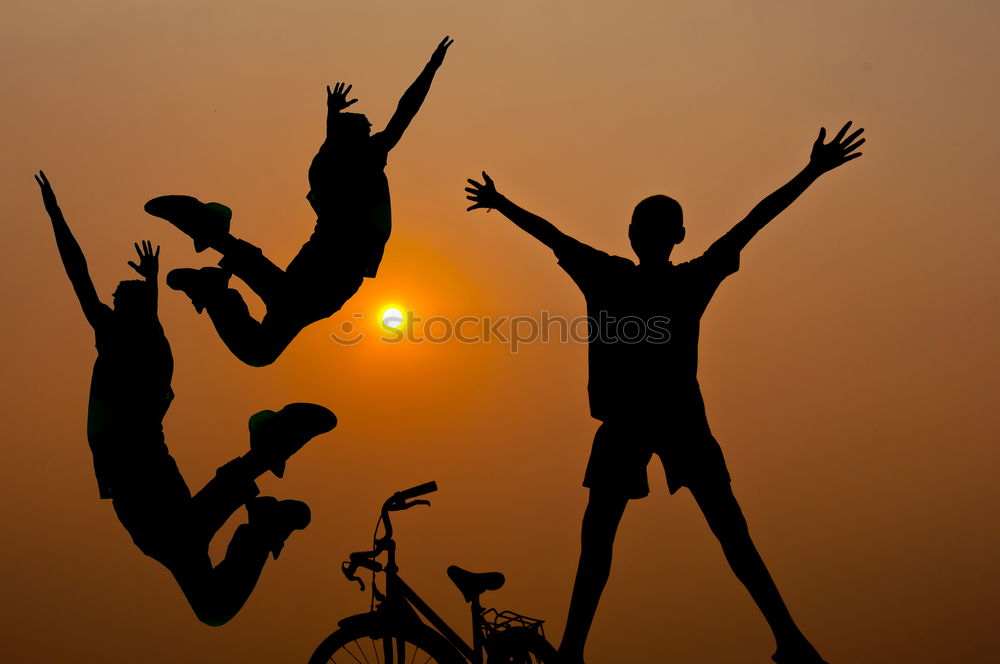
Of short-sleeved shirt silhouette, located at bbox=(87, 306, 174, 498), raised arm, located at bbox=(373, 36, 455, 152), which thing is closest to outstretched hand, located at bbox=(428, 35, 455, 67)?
raised arm, located at bbox=(373, 36, 455, 152)

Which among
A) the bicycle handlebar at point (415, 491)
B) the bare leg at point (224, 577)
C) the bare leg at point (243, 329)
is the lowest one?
the bare leg at point (224, 577)

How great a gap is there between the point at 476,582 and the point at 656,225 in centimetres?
195

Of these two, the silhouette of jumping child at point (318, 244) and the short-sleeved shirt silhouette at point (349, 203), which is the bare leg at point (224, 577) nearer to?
the silhouette of jumping child at point (318, 244)

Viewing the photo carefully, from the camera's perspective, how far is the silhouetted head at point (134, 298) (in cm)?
492

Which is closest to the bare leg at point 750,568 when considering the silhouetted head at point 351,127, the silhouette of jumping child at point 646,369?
the silhouette of jumping child at point 646,369

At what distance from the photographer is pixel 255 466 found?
194 inches

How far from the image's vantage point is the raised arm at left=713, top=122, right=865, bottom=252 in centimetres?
460

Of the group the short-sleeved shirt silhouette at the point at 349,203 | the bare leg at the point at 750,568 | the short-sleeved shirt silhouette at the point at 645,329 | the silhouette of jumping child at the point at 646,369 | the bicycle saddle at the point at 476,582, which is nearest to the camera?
the bare leg at the point at 750,568

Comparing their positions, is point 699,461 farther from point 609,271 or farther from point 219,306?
point 219,306

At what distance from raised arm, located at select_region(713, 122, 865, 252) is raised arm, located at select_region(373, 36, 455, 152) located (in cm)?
164

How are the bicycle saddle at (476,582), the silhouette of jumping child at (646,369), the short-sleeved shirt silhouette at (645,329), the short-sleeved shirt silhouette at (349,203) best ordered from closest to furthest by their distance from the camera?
1. the silhouette of jumping child at (646,369)
2. the short-sleeved shirt silhouette at (645,329)
3. the bicycle saddle at (476,582)
4. the short-sleeved shirt silhouette at (349,203)

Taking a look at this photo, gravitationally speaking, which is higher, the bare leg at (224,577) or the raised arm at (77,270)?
the raised arm at (77,270)

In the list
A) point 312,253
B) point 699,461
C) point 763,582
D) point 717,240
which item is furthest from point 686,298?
point 312,253

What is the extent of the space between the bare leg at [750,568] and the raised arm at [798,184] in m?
1.18
